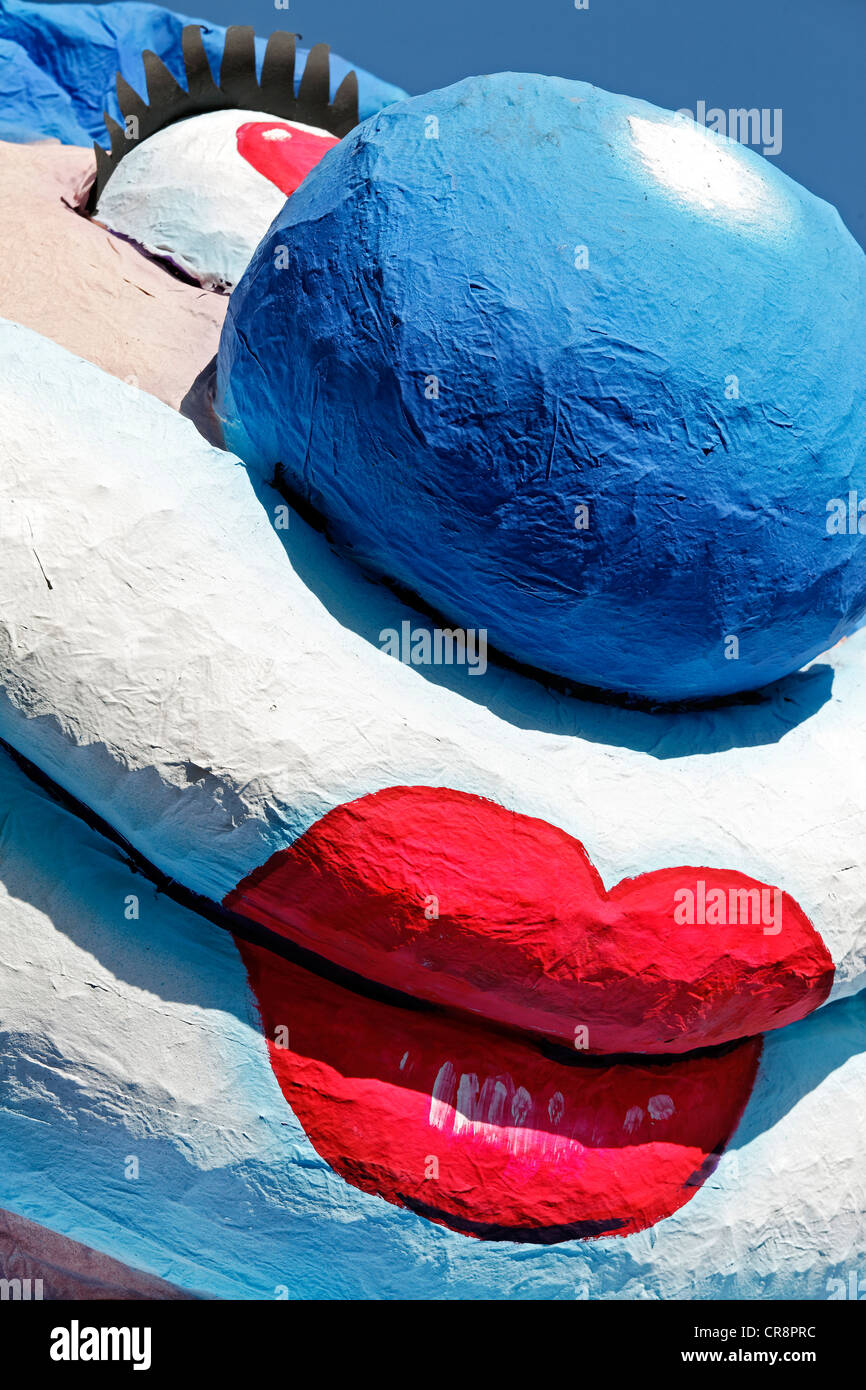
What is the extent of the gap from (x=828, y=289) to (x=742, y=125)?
0.50 meters

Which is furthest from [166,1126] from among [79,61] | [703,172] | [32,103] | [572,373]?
[79,61]

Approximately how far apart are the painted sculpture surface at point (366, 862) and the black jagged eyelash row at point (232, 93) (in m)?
0.80

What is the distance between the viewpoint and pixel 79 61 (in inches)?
106

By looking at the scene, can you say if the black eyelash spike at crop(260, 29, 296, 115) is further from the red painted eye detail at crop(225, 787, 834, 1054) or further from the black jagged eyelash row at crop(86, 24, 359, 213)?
the red painted eye detail at crop(225, 787, 834, 1054)

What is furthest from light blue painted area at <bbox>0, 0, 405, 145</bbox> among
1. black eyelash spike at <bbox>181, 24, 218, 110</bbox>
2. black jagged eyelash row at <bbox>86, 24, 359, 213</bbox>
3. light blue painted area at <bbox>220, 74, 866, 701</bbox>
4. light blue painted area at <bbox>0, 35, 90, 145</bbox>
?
light blue painted area at <bbox>220, 74, 866, 701</bbox>

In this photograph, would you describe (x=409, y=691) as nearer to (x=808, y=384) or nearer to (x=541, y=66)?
(x=808, y=384)

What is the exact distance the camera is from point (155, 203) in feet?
5.84

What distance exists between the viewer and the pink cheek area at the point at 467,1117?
4.02 ft

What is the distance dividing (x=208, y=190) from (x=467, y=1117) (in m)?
1.23

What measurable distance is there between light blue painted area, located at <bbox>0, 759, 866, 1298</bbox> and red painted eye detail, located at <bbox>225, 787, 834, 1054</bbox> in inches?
4.3

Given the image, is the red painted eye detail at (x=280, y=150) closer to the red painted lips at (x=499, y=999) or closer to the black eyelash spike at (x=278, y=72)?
the black eyelash spike at (x=278, y=72)

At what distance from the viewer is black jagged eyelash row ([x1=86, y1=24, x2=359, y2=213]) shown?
197 centimetres

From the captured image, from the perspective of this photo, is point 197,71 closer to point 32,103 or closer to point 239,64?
point 239,64
